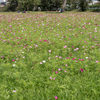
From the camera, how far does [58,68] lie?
3.62 m

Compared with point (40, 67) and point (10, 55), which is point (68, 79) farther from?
point (10, 55)

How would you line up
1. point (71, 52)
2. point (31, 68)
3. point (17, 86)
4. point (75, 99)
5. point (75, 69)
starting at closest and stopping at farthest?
point (75, 99) → point (17, 86) → point (75, 69) → point (31, 68) → point (71, 52)

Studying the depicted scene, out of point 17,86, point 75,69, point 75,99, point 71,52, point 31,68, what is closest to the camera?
point 75,99

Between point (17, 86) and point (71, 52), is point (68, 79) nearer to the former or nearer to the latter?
point (17, 86)

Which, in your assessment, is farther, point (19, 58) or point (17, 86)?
point (19, 58)

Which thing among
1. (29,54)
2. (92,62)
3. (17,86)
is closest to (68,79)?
(92,62)

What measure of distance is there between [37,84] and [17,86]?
0.56 m

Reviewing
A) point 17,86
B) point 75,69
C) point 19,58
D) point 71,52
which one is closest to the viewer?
point 17,86

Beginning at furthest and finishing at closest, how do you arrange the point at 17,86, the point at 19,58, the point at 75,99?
the point at 19,58, the point at 17,86, the point at 75,99

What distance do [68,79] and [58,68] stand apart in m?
0.59

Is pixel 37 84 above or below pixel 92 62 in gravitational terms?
below

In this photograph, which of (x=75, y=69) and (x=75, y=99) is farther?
(x=75, y=69)

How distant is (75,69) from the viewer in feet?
11.6

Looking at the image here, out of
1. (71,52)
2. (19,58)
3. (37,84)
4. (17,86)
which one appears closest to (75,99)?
(37,84)
